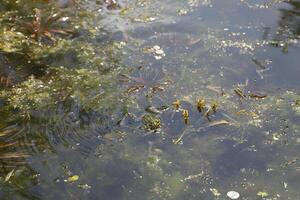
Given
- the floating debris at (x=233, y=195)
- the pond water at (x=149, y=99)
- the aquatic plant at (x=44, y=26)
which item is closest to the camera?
the floating debris at (x=233, y=195)

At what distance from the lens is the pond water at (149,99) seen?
10.4 ft

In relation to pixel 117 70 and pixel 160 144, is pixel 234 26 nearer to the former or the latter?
pixel 117 70

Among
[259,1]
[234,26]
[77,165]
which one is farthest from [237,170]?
[259,1]

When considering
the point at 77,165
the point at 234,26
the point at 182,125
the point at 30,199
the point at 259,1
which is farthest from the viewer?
the point at 259,1

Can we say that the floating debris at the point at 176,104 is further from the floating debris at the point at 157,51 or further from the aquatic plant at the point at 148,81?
the floating debris at the point at 157,51

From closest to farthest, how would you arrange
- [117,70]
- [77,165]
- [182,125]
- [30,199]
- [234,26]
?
[30,199], [77,165], [182,125], [117,70], [234,26]

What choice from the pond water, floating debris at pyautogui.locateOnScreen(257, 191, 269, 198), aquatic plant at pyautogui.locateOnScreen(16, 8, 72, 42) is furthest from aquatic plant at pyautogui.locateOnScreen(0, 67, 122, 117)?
floating debris at pyautogui.locateOnScreen(257, 191, 269, 198)

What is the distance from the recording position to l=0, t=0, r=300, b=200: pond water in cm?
318

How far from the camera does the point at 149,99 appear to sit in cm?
385

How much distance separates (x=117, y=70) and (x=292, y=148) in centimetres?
171

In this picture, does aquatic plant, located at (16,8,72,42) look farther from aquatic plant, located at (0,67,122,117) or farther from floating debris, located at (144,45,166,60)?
floating debris, located at (144,45,166,60)

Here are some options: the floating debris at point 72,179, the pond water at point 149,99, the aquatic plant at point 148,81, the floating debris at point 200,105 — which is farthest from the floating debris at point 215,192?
the aquatic plant at point 148,81

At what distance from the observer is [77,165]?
3.26 metres

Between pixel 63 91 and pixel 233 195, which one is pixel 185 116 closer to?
pixel 233 195
